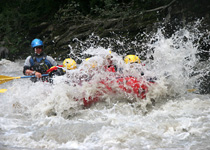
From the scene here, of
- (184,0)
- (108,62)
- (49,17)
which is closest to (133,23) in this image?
(184,0)

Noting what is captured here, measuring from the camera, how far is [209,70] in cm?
996

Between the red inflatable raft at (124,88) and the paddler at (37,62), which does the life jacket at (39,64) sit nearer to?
the paddler at (37,62)

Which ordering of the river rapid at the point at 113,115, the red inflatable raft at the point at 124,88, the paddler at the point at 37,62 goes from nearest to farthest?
1. the river rapid at the point at 113,115
2. the red inflatable raft at the point at 124,88
3. the paddler at the point at 37,62

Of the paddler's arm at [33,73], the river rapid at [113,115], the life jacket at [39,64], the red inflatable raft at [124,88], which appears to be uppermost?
the life jacket at [39,64]

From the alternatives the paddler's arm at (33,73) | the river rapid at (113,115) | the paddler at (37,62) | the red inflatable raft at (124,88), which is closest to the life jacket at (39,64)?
the paddler at (37,62)

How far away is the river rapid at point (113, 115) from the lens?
4.42 m

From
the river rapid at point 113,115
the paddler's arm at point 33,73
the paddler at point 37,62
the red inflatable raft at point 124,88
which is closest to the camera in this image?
the river rapid at point 113,115

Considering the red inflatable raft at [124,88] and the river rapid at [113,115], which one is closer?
the river rapid at [113,115]

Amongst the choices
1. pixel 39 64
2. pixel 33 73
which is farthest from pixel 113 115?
pixel 39 64

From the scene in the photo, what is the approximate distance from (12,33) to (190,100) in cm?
1242

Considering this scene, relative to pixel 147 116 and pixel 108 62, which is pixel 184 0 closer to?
pixel 108 62

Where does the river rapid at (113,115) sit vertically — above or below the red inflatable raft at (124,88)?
below

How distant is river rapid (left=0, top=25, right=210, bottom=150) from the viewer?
4.42 metres

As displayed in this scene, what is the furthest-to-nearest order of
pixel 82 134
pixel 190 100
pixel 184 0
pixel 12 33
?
pixel 12 33 < pixel 184 0 < pixel 190 100 < pixel 82 134
